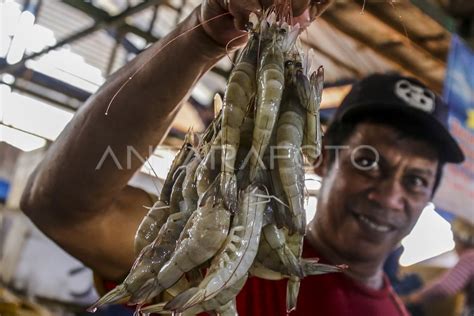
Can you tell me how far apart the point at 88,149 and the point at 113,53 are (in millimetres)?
1884

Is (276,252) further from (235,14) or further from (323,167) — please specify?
(323,167)

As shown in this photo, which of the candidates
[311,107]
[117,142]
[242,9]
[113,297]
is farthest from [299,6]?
[117,142]

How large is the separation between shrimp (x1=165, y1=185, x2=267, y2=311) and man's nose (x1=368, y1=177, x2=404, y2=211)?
5.57ft

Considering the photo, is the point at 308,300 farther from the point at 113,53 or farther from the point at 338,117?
the point at 113,53

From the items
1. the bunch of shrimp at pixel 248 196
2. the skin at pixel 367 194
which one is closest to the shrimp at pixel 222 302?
the bunch of shrimp at pixel 248 196

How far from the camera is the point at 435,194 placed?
2721mm

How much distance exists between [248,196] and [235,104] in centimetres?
13

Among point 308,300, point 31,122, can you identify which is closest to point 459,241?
point 308,300

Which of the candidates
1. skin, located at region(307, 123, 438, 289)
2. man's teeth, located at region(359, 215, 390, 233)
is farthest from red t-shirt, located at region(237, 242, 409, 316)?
man's teeth, located at region(359, 215, 390, 233)

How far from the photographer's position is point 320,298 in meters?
2.02

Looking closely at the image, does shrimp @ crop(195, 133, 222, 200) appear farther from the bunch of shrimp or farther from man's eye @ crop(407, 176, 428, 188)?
man's eye @ crop(407, 176, 428, 188)

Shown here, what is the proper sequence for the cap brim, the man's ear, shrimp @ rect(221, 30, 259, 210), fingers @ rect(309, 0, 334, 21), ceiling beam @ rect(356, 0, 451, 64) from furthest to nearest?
ceiling beam @ rect(356, 0, 451, 64) < the man's ear < the cap brim < fingers @ rect(309, 0, 334, 21) < shrimp @ rect(221, 30, 259, 210)

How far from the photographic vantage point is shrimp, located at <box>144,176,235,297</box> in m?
0.73

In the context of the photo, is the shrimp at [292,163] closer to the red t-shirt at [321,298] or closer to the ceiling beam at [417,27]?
the red t-shirt at [321,298]
